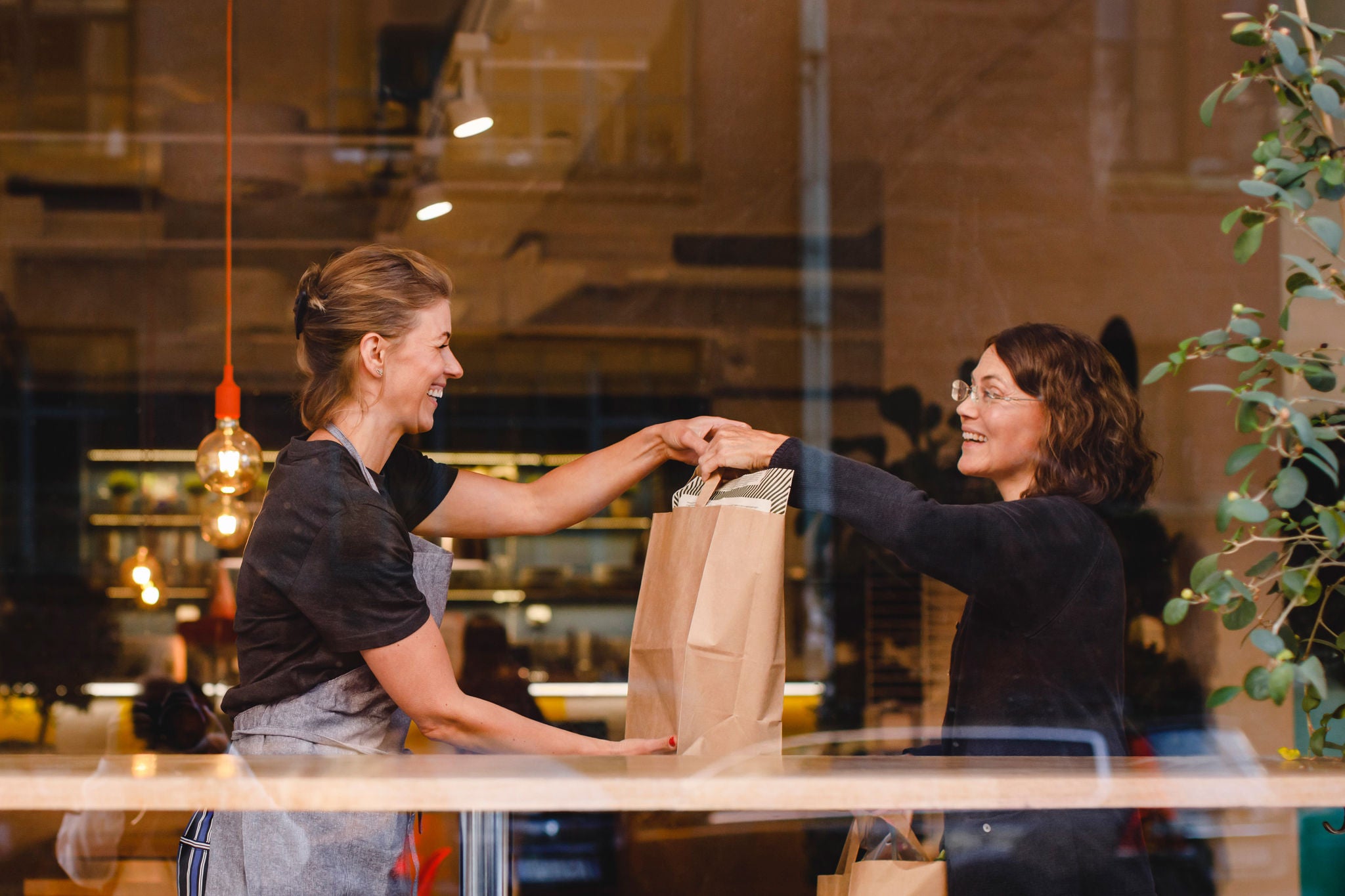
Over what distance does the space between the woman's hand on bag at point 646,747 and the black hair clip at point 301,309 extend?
74cm

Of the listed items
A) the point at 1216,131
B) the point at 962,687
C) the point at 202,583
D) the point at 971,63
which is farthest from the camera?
the point at 202,583

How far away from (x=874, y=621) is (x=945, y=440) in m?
0.81

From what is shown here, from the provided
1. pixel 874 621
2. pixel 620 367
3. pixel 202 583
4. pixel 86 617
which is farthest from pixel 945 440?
pixel 86 617

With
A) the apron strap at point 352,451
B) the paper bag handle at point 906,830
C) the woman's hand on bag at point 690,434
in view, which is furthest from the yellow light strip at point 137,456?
the paper bag handle at point 906,830

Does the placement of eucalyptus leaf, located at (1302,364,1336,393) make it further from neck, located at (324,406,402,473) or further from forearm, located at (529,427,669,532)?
neck, located at (324,406,402,473)

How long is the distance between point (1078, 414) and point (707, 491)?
55 cm

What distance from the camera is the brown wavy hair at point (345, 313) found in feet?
5.57

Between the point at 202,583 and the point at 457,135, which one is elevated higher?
the point at 457,135

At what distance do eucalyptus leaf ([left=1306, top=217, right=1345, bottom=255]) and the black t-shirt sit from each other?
118 cm

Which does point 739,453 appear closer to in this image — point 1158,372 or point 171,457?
point 1158,372

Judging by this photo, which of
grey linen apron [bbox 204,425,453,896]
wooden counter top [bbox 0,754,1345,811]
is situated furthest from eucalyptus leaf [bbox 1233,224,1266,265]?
grey linen apron [bbox 204,425,453,896]

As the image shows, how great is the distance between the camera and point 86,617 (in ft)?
17.5

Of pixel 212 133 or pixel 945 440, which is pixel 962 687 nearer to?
Result: pixel 945 440

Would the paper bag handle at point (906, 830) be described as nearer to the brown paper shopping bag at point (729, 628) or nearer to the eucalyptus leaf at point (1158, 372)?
the brown paper shopping bag at point (729, 628)
